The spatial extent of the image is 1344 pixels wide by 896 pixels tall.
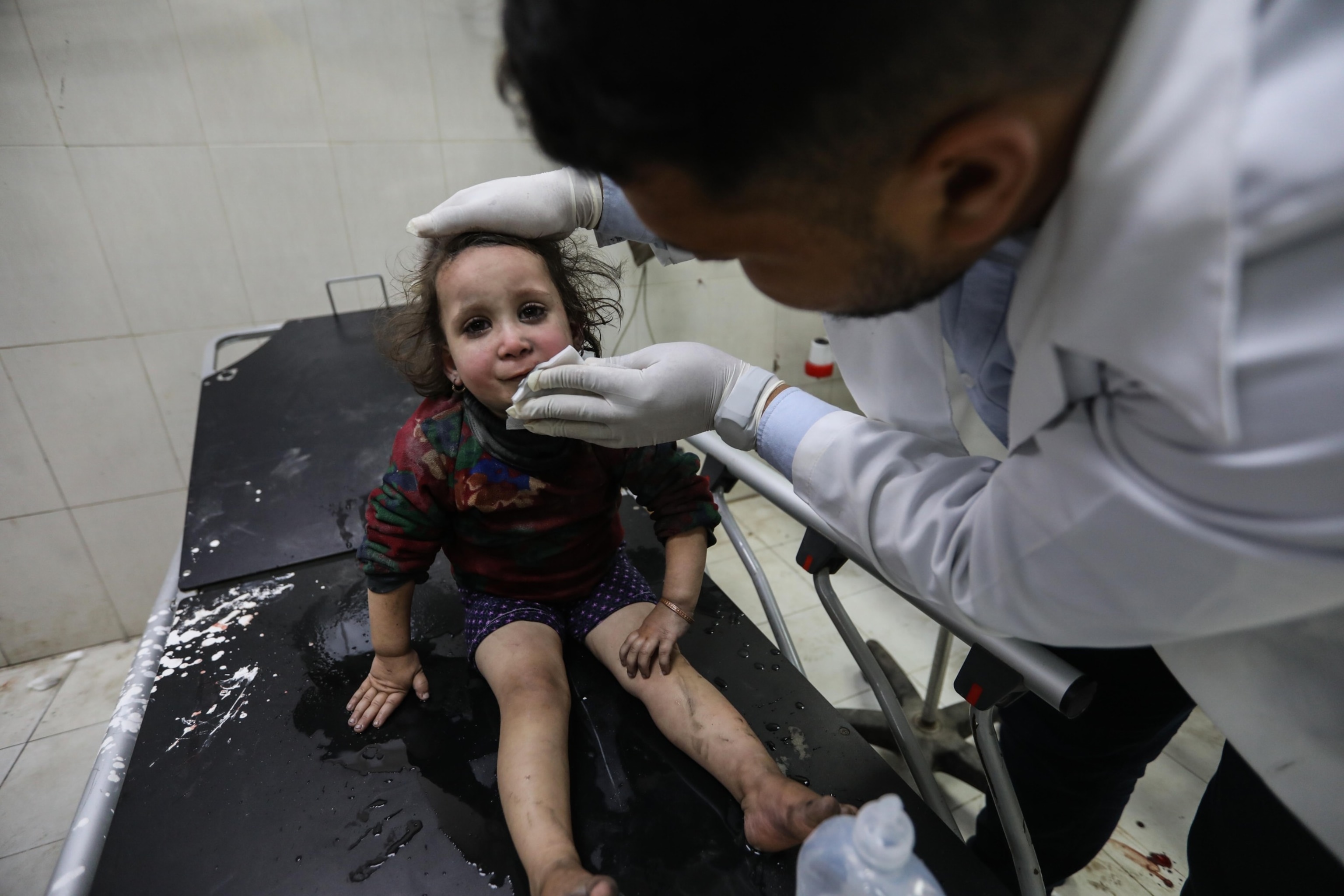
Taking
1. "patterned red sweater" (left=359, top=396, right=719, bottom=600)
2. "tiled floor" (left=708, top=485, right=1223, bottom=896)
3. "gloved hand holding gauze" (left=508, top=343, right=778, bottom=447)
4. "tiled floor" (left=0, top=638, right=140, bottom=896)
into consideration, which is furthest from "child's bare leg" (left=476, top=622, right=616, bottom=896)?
"tiled floor" (left=0, top=638, right=140, bottom=896)

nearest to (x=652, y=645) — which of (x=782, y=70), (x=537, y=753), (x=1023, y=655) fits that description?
(x=537, y=753)

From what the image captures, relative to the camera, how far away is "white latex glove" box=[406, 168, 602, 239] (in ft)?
2.87

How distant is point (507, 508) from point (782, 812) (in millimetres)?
540

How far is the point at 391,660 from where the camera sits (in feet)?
2.83

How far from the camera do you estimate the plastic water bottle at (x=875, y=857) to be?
41 centimetres

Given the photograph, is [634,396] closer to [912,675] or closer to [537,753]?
[537,753]

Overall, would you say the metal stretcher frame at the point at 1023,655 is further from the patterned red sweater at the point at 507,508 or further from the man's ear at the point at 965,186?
the man's ear at the point at 965,186

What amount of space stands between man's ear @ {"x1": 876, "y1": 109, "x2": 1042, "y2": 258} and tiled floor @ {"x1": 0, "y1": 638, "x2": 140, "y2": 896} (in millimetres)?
1972

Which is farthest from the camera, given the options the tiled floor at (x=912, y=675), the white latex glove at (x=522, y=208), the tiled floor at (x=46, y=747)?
the tiled floor at (x=46, y=747)

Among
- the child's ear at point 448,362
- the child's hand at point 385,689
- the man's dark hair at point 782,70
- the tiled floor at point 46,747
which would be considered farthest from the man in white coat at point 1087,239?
the tiled floor at point 46,747

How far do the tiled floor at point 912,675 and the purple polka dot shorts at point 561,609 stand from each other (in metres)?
1.01

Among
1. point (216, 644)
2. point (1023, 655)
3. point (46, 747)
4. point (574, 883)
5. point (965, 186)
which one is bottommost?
point (46, 747)

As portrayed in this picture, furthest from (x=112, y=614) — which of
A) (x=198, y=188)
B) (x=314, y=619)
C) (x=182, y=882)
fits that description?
(x=182, y=882)

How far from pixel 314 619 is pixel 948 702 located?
5.21 feet
